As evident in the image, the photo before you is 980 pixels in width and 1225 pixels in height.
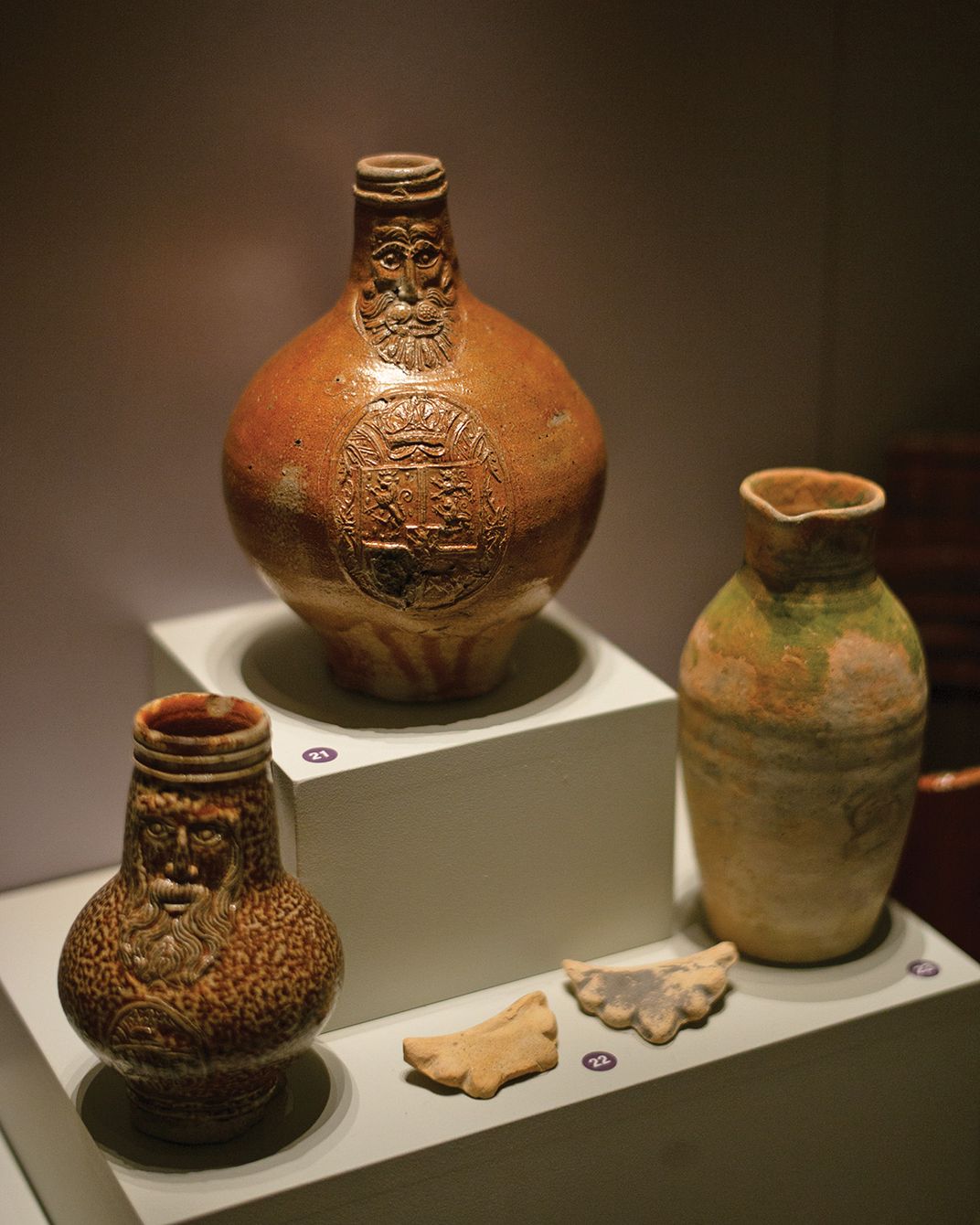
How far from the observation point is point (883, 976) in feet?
6.43

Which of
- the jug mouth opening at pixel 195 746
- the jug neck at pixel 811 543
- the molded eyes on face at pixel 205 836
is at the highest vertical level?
the jug neck at pixel 811 543

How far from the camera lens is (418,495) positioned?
1.75 m

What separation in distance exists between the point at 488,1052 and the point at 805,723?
483mm

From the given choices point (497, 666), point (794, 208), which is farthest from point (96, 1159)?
point (794, 208)

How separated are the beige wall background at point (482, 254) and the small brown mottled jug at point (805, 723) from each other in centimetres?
50

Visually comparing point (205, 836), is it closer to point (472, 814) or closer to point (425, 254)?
point (472, 814)

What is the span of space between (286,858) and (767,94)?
1.23 meters

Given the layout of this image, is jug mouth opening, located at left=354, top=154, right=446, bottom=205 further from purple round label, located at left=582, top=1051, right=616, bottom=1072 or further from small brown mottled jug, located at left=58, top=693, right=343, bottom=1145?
purple round label, located at left=582, top=1051, right=616, bottom=1072

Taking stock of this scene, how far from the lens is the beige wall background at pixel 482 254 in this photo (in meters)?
2.04

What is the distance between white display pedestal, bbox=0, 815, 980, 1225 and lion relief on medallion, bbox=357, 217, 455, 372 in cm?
74

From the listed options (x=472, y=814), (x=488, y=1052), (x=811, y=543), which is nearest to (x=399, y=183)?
(x=811, y=543)

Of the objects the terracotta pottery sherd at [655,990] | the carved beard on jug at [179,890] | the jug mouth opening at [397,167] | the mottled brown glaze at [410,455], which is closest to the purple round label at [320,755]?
the mottled brown glaze at [410,455]

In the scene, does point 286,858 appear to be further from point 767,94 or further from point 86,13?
point 767,94

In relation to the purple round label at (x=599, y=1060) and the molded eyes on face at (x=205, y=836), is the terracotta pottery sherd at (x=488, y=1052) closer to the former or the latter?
the purple round label at (x=599, y=1060)
